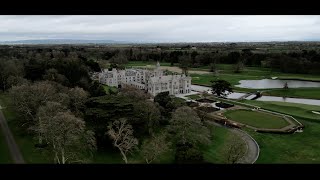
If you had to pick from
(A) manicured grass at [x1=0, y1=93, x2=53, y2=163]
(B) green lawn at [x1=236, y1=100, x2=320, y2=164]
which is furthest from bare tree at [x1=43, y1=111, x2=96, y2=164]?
(B) green lawn at [x1=236, y1=100, x2=320, y2=164]

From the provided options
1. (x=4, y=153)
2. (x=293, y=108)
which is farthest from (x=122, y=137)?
(x=293, y=108)

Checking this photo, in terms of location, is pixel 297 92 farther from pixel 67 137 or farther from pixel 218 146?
pixel 67 137

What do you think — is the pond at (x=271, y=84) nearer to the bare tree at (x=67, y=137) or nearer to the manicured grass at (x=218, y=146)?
the manicured grass at (x=218, y=146)

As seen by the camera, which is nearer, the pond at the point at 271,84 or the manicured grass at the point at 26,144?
the manicured grass at the point at 26,144

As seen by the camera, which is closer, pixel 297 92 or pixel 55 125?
pixel 55 125

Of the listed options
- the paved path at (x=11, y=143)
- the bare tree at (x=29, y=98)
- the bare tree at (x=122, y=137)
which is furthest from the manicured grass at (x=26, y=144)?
the bare tree at (x=122, y=137)
